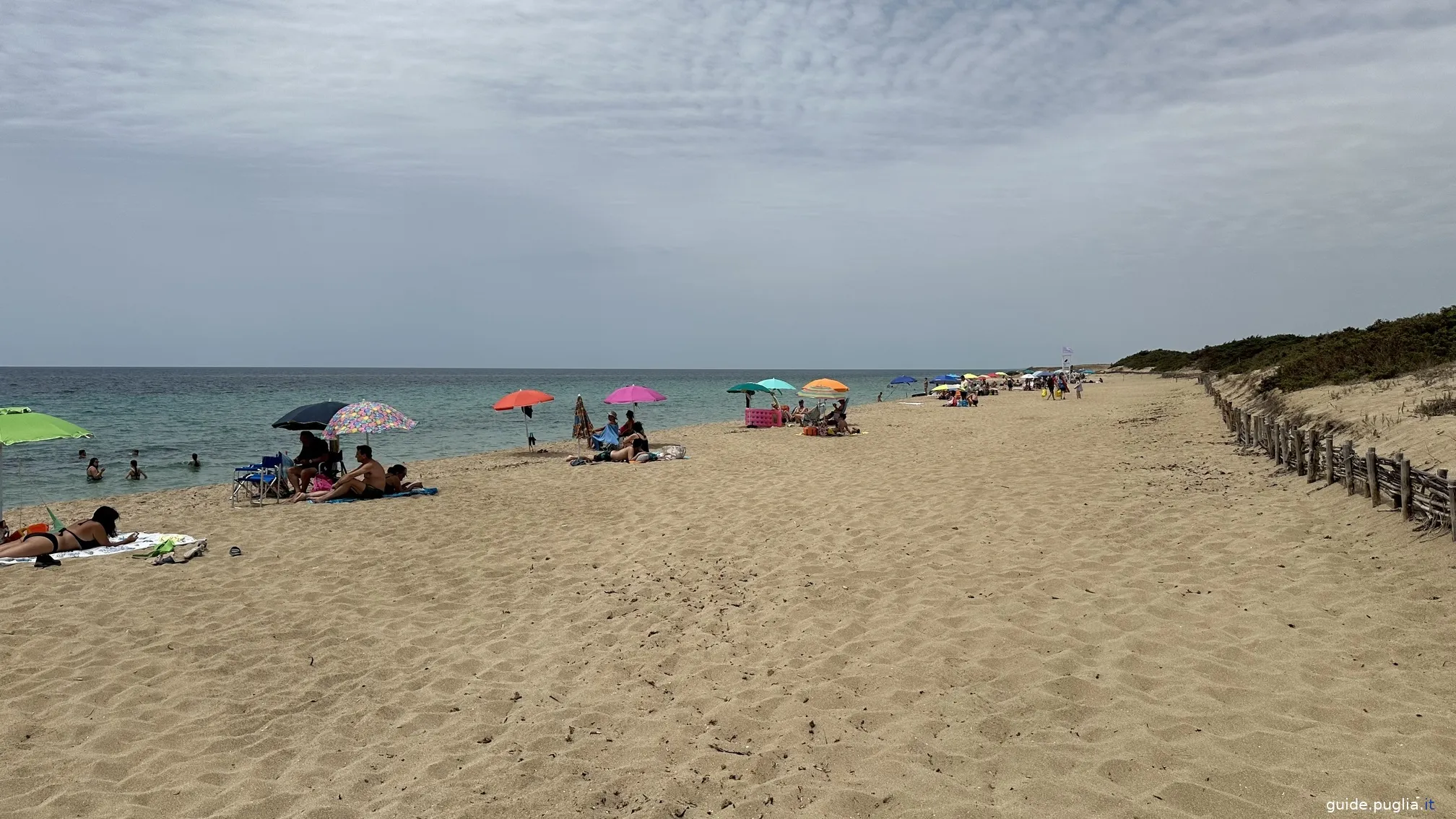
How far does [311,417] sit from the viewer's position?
13.0 meters

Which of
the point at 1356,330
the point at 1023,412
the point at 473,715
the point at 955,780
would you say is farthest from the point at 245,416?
the point at 1356,330

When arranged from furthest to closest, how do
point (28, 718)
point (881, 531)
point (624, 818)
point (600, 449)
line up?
1. point (600, 449)
2. point (881, 531)
3. point (28, 718)
4. point (624, 818)

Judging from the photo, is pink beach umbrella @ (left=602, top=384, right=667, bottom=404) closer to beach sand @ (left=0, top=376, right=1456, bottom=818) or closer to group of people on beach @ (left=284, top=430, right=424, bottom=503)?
group of people on beach @ (left=284, top=430, right=424, bottom=503)

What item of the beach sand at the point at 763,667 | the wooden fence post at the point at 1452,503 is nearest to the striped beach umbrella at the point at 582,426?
the beach sand at the point at 763,667

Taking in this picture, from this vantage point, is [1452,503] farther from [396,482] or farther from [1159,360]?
[1159,360]

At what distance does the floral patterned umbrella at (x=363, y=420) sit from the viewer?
12734mm

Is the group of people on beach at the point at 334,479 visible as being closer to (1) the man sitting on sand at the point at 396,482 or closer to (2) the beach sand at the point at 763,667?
(1) the man sitting on sand at the point at 396,482

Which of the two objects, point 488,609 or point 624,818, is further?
point 488,609

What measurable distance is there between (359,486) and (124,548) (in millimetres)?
3666

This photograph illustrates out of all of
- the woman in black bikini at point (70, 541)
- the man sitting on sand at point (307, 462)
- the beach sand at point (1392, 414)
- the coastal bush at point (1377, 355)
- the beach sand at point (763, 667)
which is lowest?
the beach sand at point (763, 667)

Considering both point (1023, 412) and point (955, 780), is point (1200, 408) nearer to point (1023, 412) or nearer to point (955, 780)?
point (1023, 412)

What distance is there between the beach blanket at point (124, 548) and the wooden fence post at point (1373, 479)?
13.3m

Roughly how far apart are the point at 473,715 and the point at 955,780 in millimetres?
2995

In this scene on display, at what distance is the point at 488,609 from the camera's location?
6879 millimetres
